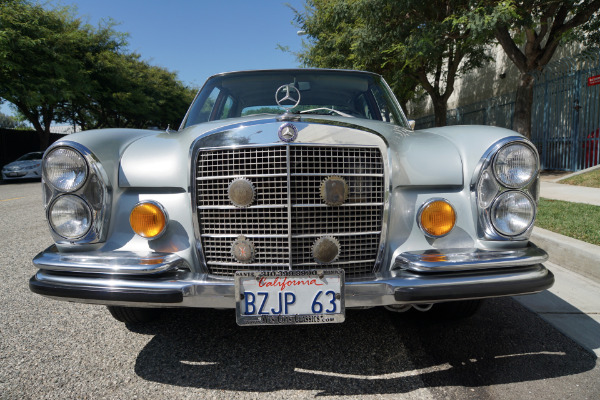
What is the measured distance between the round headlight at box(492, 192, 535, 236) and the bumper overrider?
11 cm

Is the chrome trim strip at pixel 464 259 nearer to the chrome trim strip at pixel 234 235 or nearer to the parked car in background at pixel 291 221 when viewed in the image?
the parked car in background at pixel 291 221

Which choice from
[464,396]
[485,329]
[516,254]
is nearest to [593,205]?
[485,329]

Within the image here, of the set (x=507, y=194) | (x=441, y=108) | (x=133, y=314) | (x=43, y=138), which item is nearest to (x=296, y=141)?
(x=507, y=194)

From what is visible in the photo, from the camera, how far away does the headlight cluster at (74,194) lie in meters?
1.91

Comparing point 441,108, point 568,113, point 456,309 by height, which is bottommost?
point 456,309

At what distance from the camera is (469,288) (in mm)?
1772

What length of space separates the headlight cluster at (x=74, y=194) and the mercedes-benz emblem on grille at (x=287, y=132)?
0.88 meters

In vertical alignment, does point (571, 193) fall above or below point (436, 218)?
below

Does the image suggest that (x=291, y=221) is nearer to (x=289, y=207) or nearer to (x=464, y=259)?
(x=289, y=207)

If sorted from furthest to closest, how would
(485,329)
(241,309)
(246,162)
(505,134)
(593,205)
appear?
1. (593,205)
2. (485,329)
3. (505,134)
4. (246,162)
5. (241,309)

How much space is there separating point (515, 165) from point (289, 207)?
3.64ft

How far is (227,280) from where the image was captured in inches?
69.5

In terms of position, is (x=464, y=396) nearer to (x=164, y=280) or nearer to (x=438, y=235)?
(x=438, y=235)

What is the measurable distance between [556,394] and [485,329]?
2.10 feet
